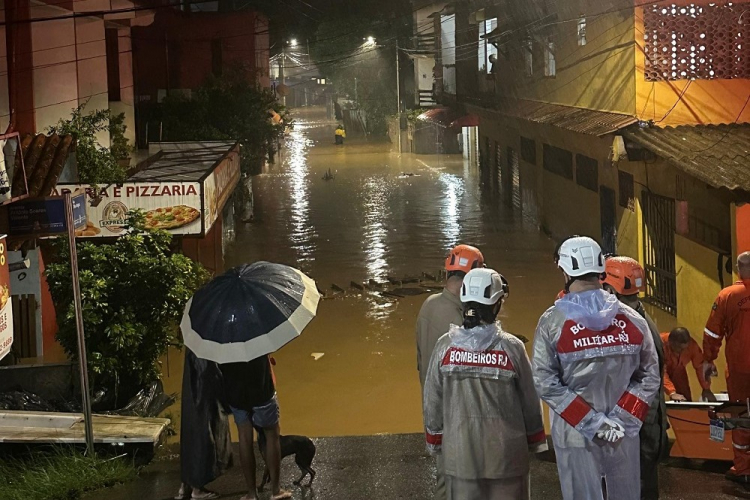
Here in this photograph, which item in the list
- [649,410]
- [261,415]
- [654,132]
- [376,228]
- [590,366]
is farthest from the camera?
[376,228]

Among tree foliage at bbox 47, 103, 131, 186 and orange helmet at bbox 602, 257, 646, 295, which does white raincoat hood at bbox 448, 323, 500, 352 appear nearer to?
orange helmet at bbox 602, 257, 646, 295

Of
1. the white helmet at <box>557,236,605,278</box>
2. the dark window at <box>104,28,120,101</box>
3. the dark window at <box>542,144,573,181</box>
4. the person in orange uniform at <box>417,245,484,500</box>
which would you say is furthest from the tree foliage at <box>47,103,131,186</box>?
the dark window at <box>542,144,573,181</box>

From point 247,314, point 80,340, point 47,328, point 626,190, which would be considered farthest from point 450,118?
point 247,314

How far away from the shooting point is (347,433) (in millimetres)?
10344

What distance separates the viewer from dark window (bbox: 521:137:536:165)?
25.1 m

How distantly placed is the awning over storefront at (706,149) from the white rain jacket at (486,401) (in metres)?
6.66

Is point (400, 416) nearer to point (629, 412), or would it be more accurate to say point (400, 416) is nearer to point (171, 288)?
point (171, 288)

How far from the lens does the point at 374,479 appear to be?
7.03 meters

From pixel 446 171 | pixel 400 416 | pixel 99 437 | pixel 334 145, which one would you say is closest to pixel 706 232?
pixel 400 416

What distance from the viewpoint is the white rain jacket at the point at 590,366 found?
462 centimetres

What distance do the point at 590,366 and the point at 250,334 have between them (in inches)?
92.9

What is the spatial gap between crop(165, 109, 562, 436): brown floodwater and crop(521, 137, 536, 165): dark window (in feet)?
5.91

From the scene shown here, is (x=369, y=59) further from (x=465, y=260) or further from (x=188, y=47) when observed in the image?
(x=465, y=260)

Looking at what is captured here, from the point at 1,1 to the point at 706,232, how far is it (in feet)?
33.6
